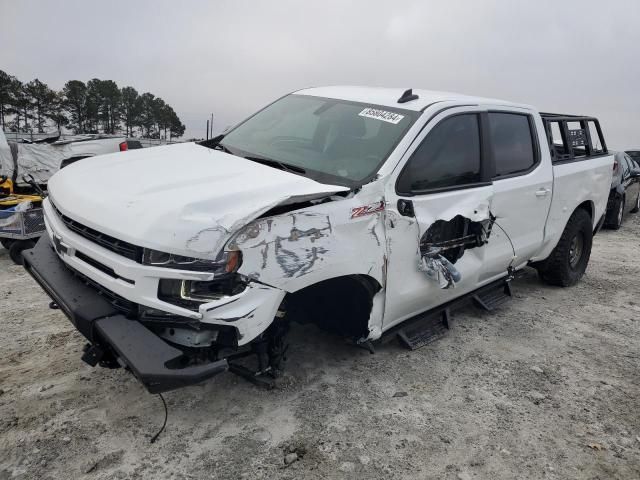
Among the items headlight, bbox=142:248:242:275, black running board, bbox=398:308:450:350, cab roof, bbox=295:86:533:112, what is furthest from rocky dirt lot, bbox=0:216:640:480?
cab roof, bbox=295:86:533:112

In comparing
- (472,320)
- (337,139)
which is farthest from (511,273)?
(337,139)

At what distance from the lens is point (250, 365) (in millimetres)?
3357

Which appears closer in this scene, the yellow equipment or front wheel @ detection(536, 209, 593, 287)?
front wheel @ detection(536, 209, 593, 287)

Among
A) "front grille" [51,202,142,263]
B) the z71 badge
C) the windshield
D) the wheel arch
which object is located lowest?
the wheel arch

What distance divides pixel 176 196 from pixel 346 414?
5.17 ft

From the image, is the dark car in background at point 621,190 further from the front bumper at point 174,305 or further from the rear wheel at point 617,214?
the front bumper at point 174,305

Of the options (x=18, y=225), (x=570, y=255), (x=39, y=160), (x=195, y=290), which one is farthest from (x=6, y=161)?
(x=570, y=255)

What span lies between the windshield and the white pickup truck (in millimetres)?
13

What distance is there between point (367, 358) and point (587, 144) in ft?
12.6

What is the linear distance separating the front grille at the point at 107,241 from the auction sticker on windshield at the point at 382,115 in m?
1.87

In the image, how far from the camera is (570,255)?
5.53m

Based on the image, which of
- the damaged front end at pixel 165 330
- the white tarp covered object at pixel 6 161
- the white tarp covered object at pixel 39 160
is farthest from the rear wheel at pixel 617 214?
the white tarp covered object at pixel 6 161

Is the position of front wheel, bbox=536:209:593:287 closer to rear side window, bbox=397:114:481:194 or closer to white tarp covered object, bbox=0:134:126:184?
rear side window, bbox=397:114:481:194

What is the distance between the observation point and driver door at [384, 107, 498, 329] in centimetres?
308
